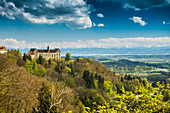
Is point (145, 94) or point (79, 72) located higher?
point (145, 94)

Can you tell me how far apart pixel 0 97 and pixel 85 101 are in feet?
171

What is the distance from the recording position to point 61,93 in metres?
12.4

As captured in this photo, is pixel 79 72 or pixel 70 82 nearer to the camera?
pixel 70 82

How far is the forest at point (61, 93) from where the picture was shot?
11678mm

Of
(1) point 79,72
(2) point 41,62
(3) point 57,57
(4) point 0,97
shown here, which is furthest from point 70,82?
(4) point 0,97

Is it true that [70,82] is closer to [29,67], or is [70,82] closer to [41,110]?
[29,67]

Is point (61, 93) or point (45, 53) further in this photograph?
point (45, 53)

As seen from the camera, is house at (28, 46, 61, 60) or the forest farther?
house at (28, 46, 61, 60)


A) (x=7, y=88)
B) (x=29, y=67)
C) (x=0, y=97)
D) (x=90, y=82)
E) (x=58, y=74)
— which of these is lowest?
(x=90, y=82)

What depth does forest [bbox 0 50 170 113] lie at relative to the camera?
1168 cm

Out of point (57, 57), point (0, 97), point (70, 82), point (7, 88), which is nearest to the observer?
point (7, 88)

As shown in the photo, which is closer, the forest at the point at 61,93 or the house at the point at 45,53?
the forest at the point at 61,93

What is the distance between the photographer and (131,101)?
548 inches

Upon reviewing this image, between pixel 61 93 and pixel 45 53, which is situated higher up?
pixel 45 53
